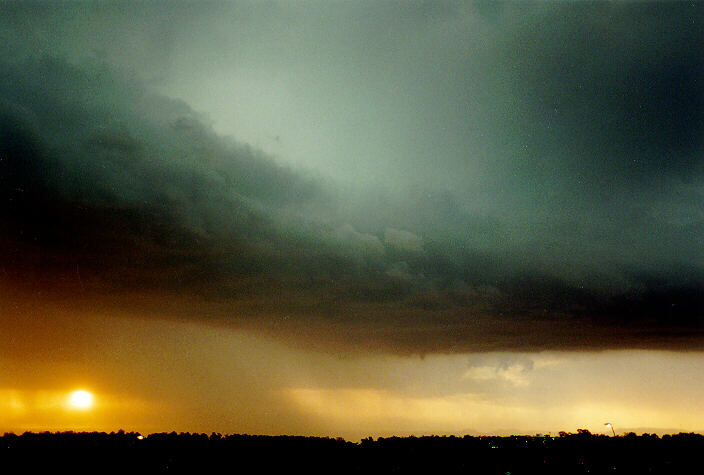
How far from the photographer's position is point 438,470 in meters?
88.8

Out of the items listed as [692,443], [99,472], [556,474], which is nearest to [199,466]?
[99,472]

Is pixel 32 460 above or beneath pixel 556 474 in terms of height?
above

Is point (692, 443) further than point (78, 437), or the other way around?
point (78, 437)

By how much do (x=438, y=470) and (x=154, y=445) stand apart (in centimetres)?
4677

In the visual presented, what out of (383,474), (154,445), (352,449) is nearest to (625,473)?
(383,474)

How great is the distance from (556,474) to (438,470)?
1685 centimetres

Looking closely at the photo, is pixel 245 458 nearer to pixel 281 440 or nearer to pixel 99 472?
pixel 281 440

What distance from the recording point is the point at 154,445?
98875 millimetres

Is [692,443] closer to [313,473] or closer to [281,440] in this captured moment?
[313,473]

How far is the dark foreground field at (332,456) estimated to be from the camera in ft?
288

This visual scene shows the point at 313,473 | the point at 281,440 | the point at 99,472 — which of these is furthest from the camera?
the point at 281,440

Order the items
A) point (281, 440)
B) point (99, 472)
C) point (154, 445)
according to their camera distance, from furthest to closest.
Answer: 1. point (281, 440)
2. point (154, 445)
3. point (99, 472)

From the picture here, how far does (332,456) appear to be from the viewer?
97.9m

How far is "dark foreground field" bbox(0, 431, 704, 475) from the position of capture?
87688mm
